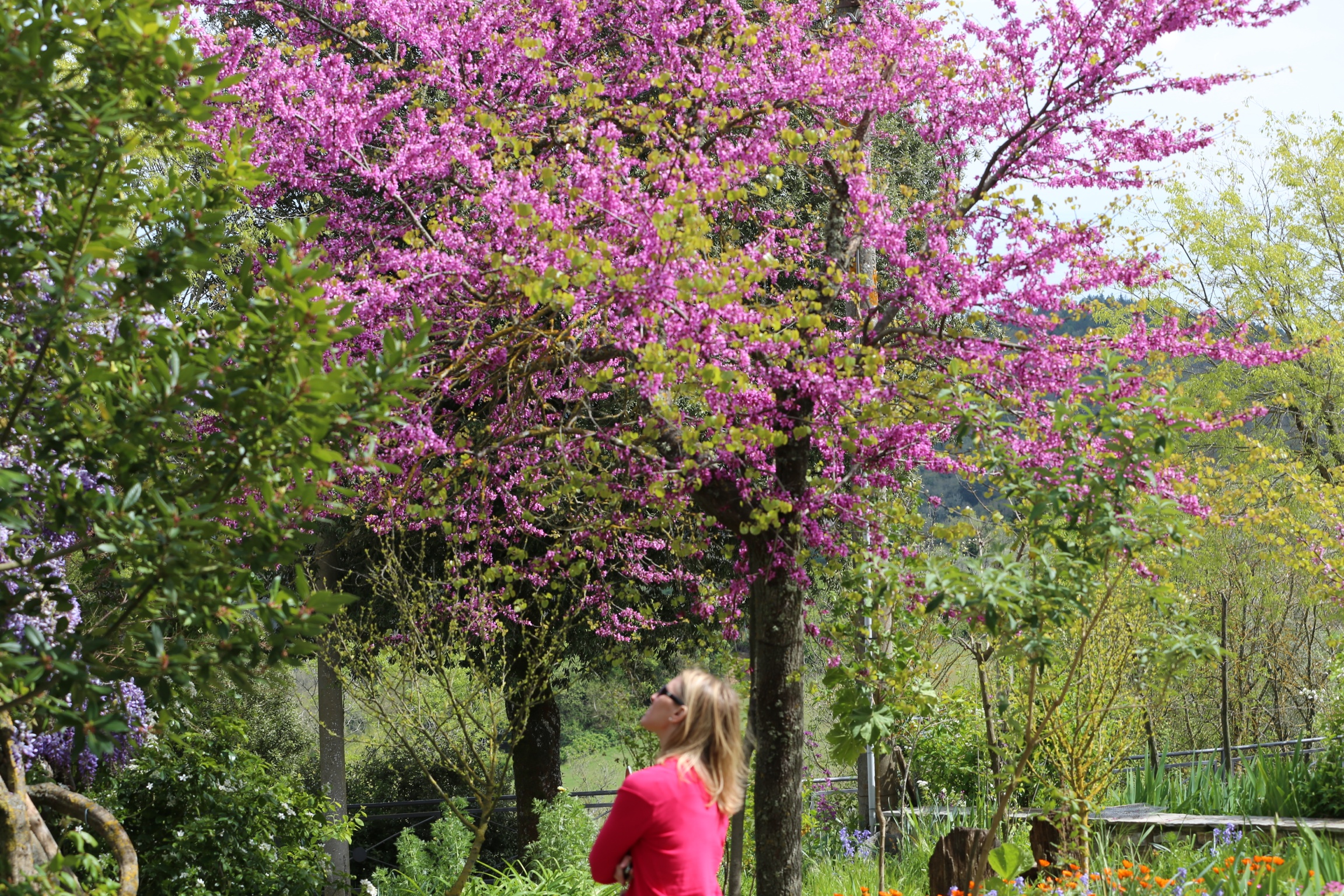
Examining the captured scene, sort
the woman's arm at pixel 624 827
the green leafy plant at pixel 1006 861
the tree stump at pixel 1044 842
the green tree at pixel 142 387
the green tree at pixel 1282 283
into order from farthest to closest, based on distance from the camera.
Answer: the green tree at pixel 1282 283 < the tree stump at pixel 1044 842 < the green leafy plant at pixel 1006 861 < the woman's arm at pixel 624 827 < the green tree at pixel 142 387

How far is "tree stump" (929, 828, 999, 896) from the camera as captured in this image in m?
6.04

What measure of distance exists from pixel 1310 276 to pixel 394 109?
58.0 feet

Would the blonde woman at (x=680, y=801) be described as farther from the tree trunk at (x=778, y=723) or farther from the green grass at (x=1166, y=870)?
the tree trunk at (x=778, y=723)

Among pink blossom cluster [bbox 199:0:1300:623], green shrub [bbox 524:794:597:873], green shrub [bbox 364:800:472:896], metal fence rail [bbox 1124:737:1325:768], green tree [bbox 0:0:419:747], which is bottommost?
green shrub [bbox 364:800:472:896]

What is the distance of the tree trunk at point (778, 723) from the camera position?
19.7 feet

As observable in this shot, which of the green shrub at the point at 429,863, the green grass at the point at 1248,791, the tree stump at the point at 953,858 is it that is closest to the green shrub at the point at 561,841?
the green shrub at the point at 429,863

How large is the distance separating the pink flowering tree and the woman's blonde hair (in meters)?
1.67

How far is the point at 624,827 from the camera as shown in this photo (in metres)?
3.02

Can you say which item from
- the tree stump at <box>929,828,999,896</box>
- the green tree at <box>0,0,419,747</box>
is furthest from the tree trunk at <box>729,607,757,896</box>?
the green tree at <box>0,0,419,747</box>

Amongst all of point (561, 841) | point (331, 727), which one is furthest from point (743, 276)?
point (331, 727)

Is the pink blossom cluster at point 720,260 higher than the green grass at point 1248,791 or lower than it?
higher

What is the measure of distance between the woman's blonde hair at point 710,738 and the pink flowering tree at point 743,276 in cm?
167

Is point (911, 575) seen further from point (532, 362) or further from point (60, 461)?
point (60, 461)

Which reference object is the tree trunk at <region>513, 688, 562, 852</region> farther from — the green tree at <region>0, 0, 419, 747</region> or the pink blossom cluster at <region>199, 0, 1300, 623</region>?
the green tree at <region>0, 0, 419, 747</region>
